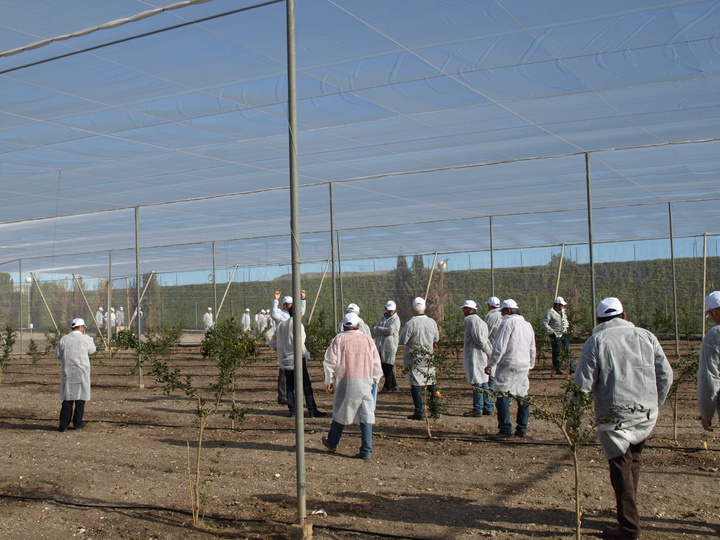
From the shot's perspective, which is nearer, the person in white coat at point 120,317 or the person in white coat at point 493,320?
the person in white coat at point 493,320

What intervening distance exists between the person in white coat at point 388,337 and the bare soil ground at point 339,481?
1.83 meters

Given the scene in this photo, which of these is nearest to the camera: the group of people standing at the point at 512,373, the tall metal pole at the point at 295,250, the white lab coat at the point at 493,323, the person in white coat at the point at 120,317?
the tall metal pole at the point at 295,250

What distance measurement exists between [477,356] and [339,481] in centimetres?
400

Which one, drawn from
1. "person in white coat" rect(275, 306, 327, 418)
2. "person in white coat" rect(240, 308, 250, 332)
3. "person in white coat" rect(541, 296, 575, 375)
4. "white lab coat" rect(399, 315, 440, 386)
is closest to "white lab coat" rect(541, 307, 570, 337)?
"person in white coat" rect(541, 296, 575, 375)

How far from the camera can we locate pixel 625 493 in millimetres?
4668

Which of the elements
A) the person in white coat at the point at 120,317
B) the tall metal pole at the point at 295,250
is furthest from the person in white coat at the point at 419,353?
the person in white coat at the point at 120,317

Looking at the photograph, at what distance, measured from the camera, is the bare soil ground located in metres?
5.18

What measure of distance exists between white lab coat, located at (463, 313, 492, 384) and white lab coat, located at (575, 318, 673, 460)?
485 centimetres

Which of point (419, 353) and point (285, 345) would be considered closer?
point (419, 353)

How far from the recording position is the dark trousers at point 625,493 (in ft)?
15.3

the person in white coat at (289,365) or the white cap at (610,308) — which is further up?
the white cap at (610,308)

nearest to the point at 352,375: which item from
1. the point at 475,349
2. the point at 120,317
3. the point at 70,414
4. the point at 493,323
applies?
the point at 475,349

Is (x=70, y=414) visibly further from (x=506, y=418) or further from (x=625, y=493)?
(x=625, y=493)

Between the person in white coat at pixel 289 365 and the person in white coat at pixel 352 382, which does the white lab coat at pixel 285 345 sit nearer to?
the person in white coat at pixel 289 365
